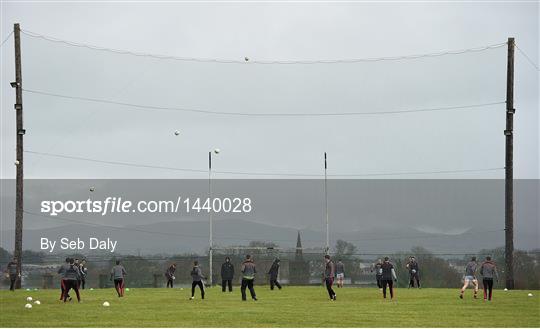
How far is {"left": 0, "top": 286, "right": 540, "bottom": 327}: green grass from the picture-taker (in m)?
28.3

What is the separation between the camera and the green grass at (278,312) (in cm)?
2830

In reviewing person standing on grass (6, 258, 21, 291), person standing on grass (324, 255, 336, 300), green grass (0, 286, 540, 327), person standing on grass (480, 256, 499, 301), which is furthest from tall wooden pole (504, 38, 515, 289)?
person standing on grass (6, 258, 21, 291)

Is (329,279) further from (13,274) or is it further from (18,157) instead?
(18,157)

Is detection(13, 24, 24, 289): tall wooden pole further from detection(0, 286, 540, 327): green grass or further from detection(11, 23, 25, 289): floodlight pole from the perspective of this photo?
detection(0, 286, 540, 327): green grass

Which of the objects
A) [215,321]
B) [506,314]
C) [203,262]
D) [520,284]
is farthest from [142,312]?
[203,262]

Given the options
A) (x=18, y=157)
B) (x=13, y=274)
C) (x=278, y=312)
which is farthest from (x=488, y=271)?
(x=18, y=157)

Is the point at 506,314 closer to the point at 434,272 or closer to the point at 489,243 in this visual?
the point at 434,272

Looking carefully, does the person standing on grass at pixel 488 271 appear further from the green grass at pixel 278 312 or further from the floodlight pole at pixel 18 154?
the floodlight pole at pixel 18 154

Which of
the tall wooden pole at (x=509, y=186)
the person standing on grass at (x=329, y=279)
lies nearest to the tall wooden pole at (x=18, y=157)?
the person standing on grass at (x=329, y=279)

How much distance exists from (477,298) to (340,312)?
10915 millimetres

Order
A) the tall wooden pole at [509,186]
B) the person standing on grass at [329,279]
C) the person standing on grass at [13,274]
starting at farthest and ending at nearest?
the tall wooden pole at [509,186]
the person standing on grass at [13,274]
the person standing on grass at [329,279]

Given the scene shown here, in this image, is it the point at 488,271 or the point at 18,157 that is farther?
the point at 18,157

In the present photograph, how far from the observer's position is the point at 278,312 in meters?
32.7

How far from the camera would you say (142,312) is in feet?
109
